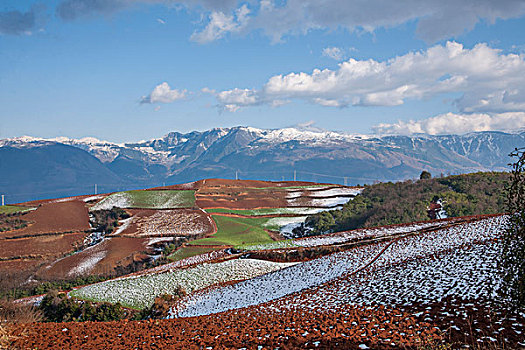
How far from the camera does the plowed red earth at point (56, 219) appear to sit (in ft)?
148

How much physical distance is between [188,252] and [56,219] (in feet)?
76.4

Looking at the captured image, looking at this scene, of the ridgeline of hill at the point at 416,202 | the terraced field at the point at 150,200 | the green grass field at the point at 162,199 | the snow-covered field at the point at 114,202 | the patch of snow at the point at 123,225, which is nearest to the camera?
the ridgeline of hill at the point at 416,202

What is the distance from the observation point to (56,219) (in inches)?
1943

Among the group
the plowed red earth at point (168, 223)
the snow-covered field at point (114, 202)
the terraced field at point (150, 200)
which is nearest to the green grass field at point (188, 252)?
the plowed red earth at point (168, 223)

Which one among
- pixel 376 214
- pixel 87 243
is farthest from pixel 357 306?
pixel 87 243

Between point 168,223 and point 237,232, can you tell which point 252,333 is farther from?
point 168,223

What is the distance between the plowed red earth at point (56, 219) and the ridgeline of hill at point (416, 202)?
3085 centimetres

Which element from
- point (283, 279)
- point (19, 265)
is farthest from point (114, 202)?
point (283, 279)

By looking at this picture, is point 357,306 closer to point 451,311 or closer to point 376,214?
point 451,311

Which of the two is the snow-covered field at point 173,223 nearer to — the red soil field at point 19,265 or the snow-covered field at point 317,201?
the red soil field at point 19,265

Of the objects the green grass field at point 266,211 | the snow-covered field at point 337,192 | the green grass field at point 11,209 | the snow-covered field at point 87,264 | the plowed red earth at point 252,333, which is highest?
the plowed red earth at point 252,333

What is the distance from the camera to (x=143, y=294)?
25797mm

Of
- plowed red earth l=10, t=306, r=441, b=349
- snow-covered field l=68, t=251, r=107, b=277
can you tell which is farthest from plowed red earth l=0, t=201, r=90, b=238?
plowed red earth l=10, t=306, r=441, b=349

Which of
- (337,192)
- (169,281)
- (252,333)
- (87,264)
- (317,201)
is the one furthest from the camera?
(337,192)
